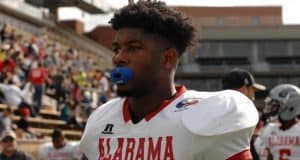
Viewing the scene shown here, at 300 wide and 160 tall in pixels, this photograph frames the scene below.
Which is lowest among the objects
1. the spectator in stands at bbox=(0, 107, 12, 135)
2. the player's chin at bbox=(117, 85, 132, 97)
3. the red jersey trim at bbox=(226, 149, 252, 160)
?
the spectator in stands at bbox=(0, 107, 12, 135)

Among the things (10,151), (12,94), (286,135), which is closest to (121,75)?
(286,135)

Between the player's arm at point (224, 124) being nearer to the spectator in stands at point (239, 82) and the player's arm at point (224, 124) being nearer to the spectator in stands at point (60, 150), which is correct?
the spectator in stands at point (239, 82)

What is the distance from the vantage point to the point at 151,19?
9.52ft

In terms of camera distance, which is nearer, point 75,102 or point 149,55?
point 149,55

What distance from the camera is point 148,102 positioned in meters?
2.94

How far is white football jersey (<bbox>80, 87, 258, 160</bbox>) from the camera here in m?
2.68

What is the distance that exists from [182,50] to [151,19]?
19cm

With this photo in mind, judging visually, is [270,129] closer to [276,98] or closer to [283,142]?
[283,142]

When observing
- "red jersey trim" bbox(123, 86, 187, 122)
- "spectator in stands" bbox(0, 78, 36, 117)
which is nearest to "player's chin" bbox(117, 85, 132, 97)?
"red jersey trim" bbox(123, 86, 187, 122)

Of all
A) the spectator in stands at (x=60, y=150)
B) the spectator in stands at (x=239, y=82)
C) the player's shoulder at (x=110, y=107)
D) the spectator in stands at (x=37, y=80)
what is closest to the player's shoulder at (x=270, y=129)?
the spectator in stands at (x=239, y=82)

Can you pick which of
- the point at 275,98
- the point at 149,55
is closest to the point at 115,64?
the point at 149,55

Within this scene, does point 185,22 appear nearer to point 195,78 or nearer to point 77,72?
point 77,72

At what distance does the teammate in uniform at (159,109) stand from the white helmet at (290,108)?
3.76 meters

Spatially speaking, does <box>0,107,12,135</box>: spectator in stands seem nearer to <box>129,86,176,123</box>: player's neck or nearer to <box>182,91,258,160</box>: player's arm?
<box>129,86,176,123</box>: player's neck
